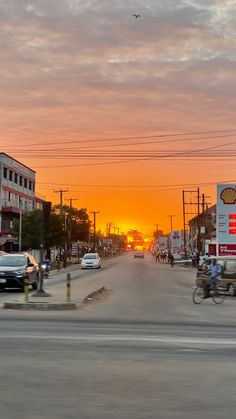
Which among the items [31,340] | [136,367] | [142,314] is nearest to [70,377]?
[136,367]

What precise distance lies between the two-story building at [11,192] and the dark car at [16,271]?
43373 mm

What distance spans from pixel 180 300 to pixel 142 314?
6.67 meters

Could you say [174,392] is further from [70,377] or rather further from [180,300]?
[180,300]

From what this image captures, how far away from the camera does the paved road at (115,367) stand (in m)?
6.51

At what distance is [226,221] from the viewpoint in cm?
3953

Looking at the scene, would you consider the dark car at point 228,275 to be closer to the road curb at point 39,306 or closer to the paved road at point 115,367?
the road curb at point 39,306

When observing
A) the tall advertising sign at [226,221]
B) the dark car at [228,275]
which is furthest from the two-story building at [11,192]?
the dark car at [228,275]

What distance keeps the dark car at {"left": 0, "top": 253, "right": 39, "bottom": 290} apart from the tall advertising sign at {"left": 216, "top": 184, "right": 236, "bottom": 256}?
15.3 metres

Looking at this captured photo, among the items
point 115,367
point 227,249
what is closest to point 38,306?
point 115,367

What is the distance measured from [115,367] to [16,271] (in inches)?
706

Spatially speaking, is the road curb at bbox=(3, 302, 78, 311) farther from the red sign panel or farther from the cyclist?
the red sign panel

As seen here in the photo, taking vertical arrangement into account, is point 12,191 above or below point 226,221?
above

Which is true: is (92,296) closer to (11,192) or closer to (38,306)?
(38,306)

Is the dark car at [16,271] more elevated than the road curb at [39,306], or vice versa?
the dark car at [16,271]
